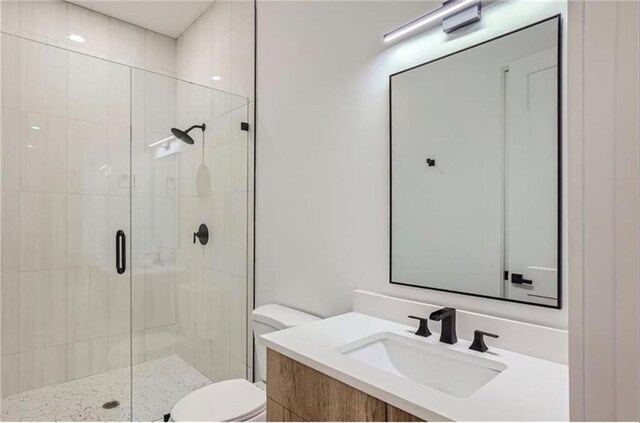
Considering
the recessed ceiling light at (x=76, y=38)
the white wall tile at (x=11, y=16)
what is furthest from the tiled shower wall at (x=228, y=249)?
the white wall tile at (x=11, y=16)

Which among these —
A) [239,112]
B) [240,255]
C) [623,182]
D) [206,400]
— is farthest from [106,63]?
[623,182]

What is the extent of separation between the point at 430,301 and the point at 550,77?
870mm

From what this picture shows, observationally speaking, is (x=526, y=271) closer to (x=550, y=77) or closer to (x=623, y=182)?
(x=550, y=77)

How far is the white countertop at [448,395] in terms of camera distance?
826mm

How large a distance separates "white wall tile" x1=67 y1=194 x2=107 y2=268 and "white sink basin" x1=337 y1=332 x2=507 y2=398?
206 cm

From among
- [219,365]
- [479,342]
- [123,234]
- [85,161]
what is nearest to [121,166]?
[85,161]

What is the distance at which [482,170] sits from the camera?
131 cm

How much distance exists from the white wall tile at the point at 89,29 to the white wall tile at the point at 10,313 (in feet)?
5.59

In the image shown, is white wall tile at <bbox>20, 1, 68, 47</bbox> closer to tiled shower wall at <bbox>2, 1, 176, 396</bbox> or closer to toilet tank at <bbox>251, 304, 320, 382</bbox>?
tiled shower wall at <bbox>2, 1, 176, 396</bbox>

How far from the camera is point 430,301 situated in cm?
145

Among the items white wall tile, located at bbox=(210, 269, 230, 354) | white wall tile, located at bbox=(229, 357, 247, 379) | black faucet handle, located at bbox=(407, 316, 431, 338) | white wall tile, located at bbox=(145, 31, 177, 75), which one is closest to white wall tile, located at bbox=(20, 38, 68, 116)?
white wall tile, located at bbox=(145, 31, 177, 75)

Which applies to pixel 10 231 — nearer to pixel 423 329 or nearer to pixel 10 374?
pixel 10 374

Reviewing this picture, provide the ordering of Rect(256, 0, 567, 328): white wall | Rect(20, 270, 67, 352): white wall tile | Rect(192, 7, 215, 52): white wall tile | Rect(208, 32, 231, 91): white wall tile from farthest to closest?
Rect(192, 7, 215, 52): white wall tile → Rect(208, 32, 231, 91): white wall tile → Rect(20, 270, 67, 352): white wall tile → Rect(256, 0, 567, 328): white wall

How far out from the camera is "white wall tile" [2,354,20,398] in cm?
227
